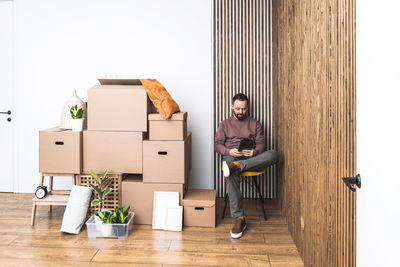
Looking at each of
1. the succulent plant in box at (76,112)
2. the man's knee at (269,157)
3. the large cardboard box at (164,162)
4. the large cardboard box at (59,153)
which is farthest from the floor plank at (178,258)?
the succulent plant in box at (76,112)

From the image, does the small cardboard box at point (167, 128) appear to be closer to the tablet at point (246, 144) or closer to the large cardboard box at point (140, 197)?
the large cardboard box at point (140, 197)

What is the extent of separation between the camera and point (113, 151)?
11.5 ft

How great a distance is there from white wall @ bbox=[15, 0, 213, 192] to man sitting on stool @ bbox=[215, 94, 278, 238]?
44 centimetres

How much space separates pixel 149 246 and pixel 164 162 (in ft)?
2.52

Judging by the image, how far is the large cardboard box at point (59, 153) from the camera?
3.47m

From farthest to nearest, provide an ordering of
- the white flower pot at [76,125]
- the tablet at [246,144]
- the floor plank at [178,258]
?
the tablet at [246,144], the white flower pot at [76,125], the floor plank at [178,258]

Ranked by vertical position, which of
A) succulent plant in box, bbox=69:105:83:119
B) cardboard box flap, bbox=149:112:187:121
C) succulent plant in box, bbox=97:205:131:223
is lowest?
succulent plant in box, bbox=97:205:131:223

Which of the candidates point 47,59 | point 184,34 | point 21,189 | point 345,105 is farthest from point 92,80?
point 345,105

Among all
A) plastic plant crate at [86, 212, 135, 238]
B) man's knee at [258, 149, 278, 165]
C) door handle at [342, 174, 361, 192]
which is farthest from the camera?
man's knee at [258, 149, 278, 165]

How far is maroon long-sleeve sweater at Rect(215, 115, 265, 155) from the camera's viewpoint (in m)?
3.94

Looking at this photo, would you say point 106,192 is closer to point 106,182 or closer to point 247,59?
point 106,182

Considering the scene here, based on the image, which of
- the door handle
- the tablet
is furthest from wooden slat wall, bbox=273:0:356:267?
the tablet
